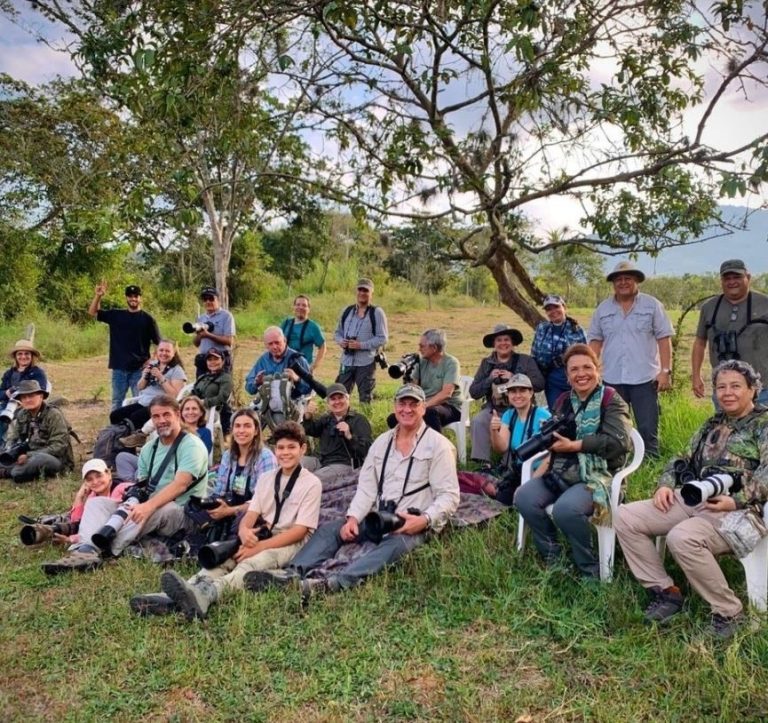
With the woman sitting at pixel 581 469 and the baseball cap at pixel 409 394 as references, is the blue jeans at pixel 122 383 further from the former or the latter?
the woman sitting at pixel 581 469

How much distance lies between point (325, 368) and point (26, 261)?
8038mm

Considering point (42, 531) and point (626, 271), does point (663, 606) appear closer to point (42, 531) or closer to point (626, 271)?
point (626, 271)

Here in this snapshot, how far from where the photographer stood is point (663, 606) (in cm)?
315

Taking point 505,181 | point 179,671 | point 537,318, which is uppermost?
point 505,181

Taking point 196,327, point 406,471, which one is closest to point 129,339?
point 196,327

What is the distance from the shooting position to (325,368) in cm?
1323

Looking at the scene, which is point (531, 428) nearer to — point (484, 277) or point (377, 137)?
point (377, 137)

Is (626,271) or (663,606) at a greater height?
(626,271)

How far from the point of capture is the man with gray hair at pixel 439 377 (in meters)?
5.62

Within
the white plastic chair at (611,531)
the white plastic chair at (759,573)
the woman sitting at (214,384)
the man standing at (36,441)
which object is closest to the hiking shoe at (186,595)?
the white plastic chair at (611,531)

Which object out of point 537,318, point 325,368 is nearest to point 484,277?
point 325,368

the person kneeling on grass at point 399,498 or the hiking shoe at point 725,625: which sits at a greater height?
the person kneeling on grass at point 399,498

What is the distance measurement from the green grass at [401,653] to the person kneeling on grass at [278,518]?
304 millimetres

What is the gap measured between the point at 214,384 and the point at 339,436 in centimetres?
147
